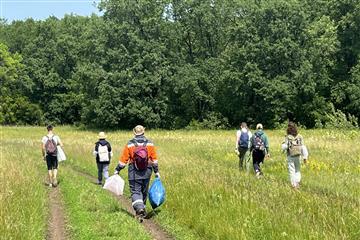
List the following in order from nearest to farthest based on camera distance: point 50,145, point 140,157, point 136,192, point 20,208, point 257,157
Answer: point 20,208 < point 140,157 < point 136,192 < point 50,145 < point 257,157

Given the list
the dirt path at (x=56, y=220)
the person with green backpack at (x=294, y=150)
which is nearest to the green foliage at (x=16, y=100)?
the dirt path at (x=56, y=220)

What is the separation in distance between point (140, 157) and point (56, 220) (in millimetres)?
2399

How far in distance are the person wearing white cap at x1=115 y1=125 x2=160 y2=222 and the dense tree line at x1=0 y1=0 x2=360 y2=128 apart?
140ft

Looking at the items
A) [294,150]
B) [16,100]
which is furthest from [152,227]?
[16,100]

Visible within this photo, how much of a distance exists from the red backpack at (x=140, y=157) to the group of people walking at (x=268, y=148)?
194 inches

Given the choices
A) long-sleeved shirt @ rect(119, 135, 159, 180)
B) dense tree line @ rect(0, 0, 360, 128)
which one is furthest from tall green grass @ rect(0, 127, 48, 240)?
dense tree line @ rect(0, 0, 360, 128)

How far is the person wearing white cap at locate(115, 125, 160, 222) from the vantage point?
10.6 metres

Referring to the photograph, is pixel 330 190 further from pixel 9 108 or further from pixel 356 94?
pixel 9 108

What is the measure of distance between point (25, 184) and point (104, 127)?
1818 inches

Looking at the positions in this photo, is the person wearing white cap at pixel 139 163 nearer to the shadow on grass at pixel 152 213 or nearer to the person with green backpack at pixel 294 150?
the shadow on grass at pixel 152 213

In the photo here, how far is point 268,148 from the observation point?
59.5ft

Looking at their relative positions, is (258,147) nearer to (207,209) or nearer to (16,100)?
(207,209)

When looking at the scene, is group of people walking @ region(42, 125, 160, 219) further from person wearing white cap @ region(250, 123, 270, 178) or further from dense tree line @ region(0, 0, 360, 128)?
dense tree line @ region(0, 0, 360, 128)

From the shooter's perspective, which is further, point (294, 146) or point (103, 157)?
point (103, 157)
